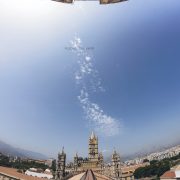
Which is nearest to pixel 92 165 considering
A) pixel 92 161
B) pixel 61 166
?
pixel 92 161

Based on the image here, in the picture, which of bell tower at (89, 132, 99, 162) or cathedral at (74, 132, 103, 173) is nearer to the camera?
cathedral at (74, 132, 103, 173)

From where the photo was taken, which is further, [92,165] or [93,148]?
[93,148]

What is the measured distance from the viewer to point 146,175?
252ft

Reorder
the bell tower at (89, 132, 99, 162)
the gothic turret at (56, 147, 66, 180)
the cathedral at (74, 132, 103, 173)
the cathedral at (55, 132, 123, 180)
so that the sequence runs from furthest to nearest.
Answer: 1. the bell tower at (89, 132, 99, 162)
2. the gothic turret at (56, 147, 66, 180)
3. the cathedral at (74, 132, 103, 173)
4. the cathedral at (55, 132, 123, 180)

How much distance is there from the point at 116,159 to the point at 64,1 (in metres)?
58.9

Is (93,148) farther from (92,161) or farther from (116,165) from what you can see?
(116,165)

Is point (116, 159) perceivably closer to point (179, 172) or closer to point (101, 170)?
point (101, 170)

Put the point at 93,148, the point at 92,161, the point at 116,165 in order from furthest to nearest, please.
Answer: the point at 93,148, the point at 92,161, the point at 116,165

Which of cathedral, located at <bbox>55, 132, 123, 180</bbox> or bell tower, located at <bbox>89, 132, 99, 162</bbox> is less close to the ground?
bell tower, located at <bbox>89, 132, 99, 162</bbox>

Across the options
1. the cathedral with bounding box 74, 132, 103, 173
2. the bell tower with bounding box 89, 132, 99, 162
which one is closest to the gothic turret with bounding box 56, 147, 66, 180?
the cathedral with bounding box 74, 132, 103, 173

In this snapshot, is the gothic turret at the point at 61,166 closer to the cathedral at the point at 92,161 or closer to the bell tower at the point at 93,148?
the cathedral at the point at 92,161

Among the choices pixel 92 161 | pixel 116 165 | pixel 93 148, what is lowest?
pixel 116 165

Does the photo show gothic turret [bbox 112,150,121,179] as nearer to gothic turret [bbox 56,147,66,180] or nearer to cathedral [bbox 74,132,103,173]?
cathedral [bbox 74,132,103,173]

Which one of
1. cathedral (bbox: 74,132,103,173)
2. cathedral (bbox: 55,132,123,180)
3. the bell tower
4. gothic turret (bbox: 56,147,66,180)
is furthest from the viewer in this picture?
the bell tower
